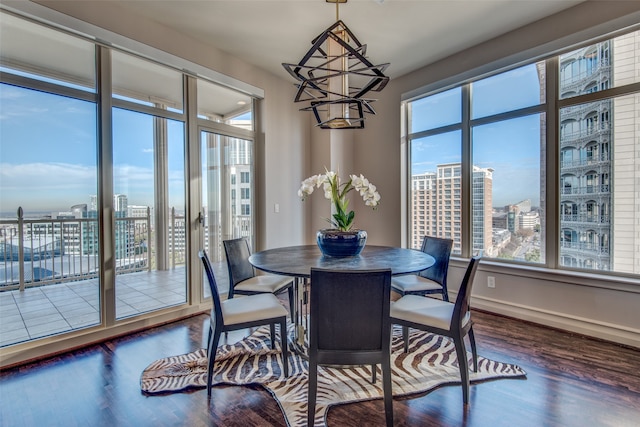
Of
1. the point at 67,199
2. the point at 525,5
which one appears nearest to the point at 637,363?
the point at 525,5

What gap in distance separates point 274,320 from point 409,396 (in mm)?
950

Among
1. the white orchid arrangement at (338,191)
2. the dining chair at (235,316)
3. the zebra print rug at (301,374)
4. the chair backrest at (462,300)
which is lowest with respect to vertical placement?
the zebra print rug at (301,374)

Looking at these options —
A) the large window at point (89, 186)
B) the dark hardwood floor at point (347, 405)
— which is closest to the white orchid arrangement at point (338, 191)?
the dark hardwood floor at point (347, 405)

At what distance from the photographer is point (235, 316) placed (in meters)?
1.92

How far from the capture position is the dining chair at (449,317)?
1.76m

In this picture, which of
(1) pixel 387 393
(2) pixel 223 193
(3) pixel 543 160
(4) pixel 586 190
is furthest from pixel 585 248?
(2) pixel 223 193

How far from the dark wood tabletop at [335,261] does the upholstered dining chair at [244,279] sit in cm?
31

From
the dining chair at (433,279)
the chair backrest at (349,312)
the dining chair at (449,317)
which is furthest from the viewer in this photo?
the dining chair at (433,279)

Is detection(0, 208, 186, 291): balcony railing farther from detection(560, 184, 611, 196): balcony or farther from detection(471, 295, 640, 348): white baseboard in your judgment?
detection(560, 184, 611, 196): balcony

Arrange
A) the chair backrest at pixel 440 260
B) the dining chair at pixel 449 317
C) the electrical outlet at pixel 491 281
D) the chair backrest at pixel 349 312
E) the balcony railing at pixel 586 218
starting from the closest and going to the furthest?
the chair backrest at pixel 349 312
the dining chair at pixel 449 317
the chair backrest at pixel 440 260
the balcony railing at pixel 586 218
the electrical outlet at pixel 491 281

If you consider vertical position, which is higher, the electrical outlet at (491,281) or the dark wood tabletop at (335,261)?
the dark wood tabletop at (335,261)

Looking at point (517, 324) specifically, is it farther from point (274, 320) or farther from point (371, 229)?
point (274, 320)

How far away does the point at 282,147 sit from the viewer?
167 inches

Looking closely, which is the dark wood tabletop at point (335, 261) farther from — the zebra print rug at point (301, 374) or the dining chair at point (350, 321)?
the zebra print rug at point (301, 374)
